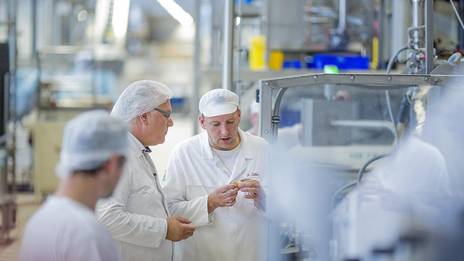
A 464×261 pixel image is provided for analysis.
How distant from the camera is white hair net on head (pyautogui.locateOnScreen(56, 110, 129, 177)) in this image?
194 cm

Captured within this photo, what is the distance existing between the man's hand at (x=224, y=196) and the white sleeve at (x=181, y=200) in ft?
0.10

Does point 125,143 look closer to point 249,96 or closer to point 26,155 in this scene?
point 249,96

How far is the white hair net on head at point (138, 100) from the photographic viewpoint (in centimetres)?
278

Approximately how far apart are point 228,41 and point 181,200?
0.84m

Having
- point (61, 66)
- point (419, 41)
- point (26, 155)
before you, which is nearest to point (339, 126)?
point (419, 41)

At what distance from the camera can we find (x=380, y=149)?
5.21 metres

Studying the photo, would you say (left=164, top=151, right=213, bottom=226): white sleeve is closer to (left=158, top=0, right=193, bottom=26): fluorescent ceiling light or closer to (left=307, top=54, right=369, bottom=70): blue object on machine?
(left=158, top=0, right=193, bottom=26): fluorescent ceiling light

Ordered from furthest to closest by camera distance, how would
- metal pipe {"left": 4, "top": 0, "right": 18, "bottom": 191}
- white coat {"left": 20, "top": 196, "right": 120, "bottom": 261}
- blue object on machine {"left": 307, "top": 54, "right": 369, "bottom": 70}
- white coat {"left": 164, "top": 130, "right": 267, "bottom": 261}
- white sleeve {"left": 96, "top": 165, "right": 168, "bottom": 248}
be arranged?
1. metal pipe {"left": 4, "top": 0, "right": 18, "bottom": 191}
2. blue object on machine {"left": 307, "top": 54, "right": 369, "bottom": 70}
3. white coat {"left": 164, "top": 130, "right": 267, "bottom": 261}
4. white sleeve {"left": 96, "top": 165, "right": 168, "bottom": 248}
5. white coat {"left": 20, "top": 196, "right": 120, "bottom": 261}

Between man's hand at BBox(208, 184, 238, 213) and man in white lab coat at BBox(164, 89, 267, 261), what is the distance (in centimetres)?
1


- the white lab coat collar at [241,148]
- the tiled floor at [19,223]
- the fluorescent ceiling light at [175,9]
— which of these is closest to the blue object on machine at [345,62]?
the fluorescent ceiling light at [175,9]

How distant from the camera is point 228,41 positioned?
3555 millimetres

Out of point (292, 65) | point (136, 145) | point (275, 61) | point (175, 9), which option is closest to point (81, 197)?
point (136, 145)

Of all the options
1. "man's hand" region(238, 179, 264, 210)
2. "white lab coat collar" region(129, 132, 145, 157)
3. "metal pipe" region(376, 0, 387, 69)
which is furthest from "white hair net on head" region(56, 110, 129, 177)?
"metal pipe" region(376, 0, 387, 69)

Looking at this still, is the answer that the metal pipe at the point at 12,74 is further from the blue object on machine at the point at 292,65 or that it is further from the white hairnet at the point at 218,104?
the white hairnet at the point at 218,104
